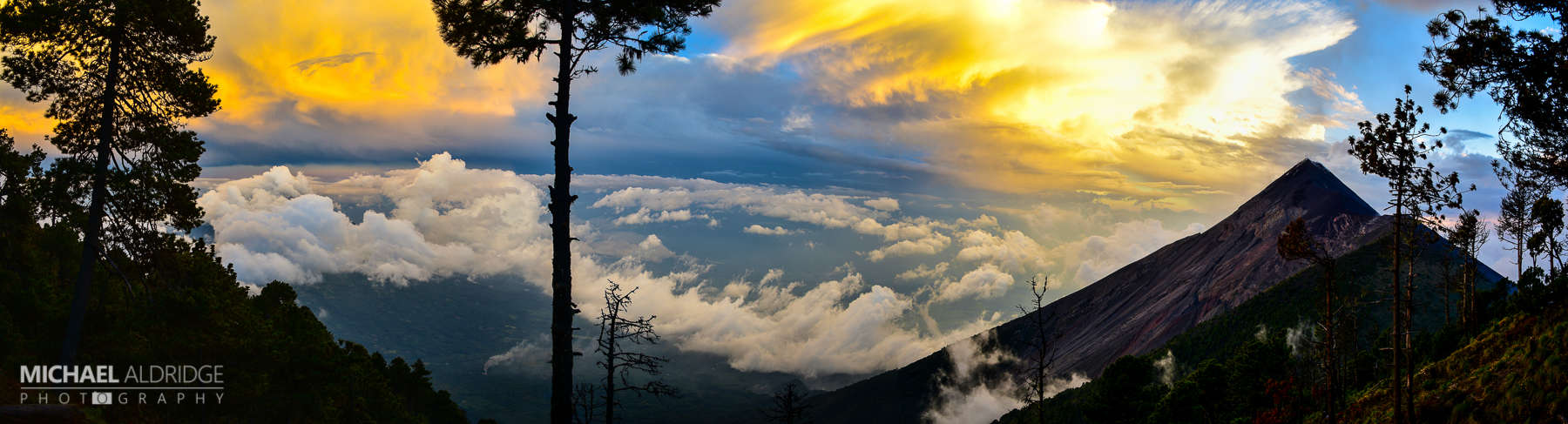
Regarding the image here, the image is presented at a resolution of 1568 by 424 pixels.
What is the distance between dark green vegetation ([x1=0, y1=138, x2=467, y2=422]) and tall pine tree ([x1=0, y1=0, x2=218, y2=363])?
1.02m

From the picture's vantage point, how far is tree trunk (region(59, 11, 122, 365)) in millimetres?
17828

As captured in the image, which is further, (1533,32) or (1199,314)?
(1199,314)

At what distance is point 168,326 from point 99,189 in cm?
1643

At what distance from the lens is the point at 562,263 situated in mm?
12852

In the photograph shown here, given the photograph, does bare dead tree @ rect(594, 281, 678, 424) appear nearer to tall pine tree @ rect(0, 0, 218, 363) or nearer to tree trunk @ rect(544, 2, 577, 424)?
tree trunk @ rect(544, 2, 577, 424)

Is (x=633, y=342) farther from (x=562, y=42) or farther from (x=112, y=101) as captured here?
(x=112, y=101)

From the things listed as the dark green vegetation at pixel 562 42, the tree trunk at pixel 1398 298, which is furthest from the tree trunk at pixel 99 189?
the tree trunk at pixel 1398 298

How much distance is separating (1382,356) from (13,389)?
86.7 m

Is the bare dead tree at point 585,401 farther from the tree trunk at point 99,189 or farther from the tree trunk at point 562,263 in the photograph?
the tree trunk at point 99,189

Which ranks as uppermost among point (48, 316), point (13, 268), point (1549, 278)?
point (13, 268)

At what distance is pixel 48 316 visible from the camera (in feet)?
95.1

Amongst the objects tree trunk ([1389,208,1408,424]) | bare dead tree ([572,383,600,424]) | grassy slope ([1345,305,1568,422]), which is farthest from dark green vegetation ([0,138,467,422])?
grassy slope ([1345,305,1568,422])

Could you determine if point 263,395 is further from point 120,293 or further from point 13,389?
point 13,389

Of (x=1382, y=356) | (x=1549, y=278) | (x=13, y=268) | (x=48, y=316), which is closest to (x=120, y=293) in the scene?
(x=48, y=316)
